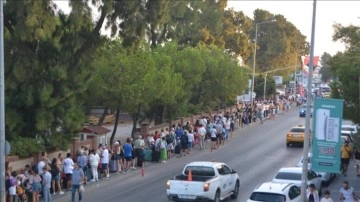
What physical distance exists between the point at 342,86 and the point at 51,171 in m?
13.8

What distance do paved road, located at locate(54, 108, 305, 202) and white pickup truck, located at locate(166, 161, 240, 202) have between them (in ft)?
6.02

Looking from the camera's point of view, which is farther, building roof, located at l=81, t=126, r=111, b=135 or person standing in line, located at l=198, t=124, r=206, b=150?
person standing in line, located at l=198, t=124, r=206, b=150

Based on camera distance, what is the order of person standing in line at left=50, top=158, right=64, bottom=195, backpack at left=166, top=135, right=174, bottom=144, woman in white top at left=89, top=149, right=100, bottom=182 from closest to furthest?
person standing in line at left=50, top=158, right=64, bottom=195 → woman in white top at left=89, top=149, right=100, bottom=182 → backpack at left=166, top=135, right=174, bottom=144

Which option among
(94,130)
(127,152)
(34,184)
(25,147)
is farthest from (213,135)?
(34,184)

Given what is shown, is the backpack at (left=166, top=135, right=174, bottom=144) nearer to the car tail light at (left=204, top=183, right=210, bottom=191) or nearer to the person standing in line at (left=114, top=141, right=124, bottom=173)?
the person standing in line at (left=114, top=141, right=124, bottom=173)

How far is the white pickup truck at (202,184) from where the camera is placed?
23094 mm

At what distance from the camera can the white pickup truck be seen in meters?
23.1

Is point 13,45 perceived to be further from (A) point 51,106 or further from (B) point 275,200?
(B) point 275,200

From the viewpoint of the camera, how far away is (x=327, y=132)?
61.6ft

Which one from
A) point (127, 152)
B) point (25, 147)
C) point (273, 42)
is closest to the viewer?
point (25, 147)

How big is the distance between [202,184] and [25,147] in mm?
7822

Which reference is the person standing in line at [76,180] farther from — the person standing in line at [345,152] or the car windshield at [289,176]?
the person standing in line at [345,152]

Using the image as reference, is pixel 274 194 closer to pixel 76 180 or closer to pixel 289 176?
pixel 289 176

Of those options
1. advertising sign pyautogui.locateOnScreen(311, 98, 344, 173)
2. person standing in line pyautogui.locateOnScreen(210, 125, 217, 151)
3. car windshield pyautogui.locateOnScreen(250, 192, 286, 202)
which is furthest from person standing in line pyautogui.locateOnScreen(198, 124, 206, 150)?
advertising sign pyautogui.locateOnScreen(311, 98, 344, 173)
